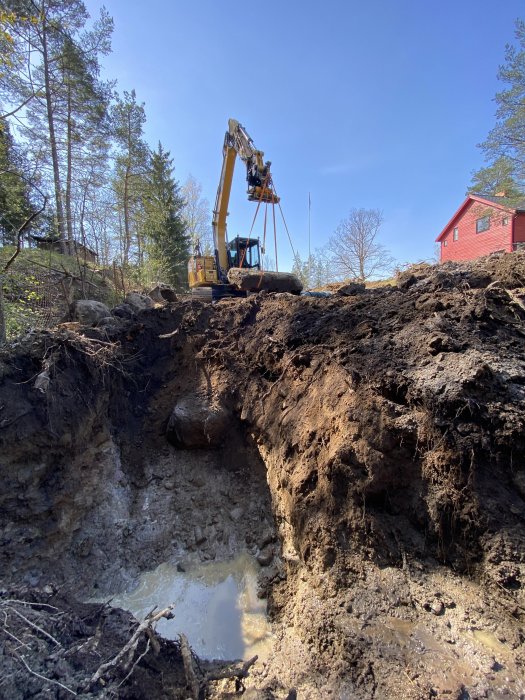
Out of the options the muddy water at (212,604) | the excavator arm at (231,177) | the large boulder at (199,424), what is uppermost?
the excavator arm at (231,177)

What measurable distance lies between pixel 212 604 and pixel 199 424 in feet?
6.15

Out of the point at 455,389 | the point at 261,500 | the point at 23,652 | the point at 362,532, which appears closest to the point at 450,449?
the point at 455,389

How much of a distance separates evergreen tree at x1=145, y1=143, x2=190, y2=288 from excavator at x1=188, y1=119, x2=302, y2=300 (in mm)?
6148

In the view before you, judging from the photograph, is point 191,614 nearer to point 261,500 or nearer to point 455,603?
point 261,500

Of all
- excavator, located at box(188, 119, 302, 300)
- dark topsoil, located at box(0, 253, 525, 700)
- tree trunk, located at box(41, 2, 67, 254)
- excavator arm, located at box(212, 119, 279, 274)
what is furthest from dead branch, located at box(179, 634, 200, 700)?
tree trunk, located at box(41, 2, 67, 254)

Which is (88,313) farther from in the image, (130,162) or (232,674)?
(130,162)

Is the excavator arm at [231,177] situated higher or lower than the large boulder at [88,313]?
higher

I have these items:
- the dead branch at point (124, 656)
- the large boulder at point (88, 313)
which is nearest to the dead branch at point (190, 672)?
the dead branch at point (124, 656)

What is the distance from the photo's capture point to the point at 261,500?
12.7ft

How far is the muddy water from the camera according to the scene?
2.92m

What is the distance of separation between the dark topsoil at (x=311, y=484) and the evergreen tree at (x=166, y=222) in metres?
12.0

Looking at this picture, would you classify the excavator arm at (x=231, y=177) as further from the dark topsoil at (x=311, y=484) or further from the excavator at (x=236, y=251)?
the dark topsoil at (x=311, y=484)

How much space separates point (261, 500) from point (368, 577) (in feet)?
5.15

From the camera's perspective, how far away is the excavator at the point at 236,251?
757 centimetres
